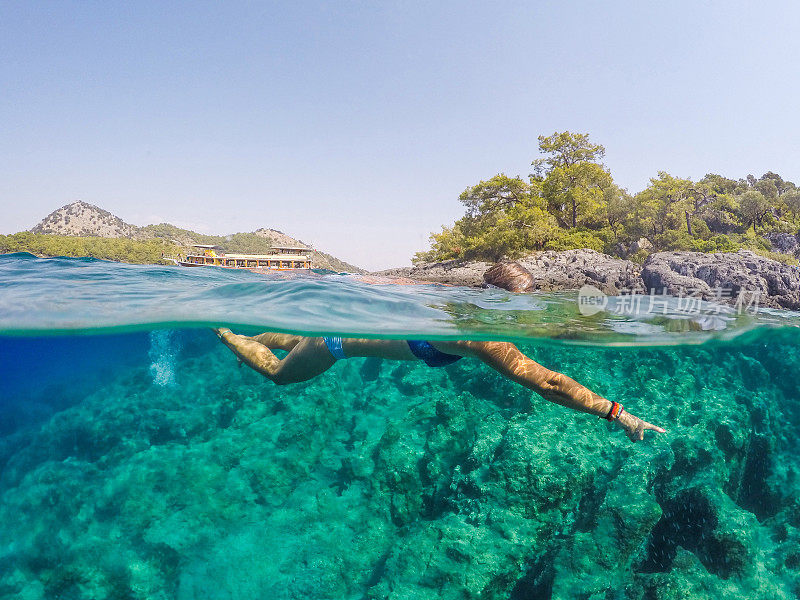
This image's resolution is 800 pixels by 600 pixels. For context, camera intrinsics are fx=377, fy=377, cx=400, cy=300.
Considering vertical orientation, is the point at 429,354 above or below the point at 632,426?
above

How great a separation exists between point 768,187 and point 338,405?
44.8 metres

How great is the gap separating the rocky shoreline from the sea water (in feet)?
5.63

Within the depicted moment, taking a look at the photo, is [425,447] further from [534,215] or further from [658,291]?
[534,215]

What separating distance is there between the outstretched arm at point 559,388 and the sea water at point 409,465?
3.02 m

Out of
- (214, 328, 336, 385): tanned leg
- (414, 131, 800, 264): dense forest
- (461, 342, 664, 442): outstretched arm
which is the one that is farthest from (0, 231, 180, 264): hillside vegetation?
(461, 342, 664, 442): outstretched arm

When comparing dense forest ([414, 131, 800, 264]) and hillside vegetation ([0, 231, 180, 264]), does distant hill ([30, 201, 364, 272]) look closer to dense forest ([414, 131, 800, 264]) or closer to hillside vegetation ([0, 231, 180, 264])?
hillside vegetation ([0, 231, 180, 264])

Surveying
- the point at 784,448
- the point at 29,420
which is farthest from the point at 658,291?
the point at 29,420

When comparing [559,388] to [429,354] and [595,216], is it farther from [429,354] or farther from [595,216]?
[595,216]

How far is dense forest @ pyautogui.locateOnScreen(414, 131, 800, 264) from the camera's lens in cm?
1948

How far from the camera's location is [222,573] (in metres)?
5.80

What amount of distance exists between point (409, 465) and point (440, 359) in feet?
12.2

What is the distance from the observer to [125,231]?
9712 centimetres

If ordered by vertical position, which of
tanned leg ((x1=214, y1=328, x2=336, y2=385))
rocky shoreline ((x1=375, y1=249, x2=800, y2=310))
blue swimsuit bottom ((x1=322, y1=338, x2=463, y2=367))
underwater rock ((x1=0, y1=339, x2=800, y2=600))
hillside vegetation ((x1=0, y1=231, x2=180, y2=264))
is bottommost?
underwater rock ((x1=0, y1=339, x2=800, y2=600))

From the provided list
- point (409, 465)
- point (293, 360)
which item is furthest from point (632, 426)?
point (409, 465)
